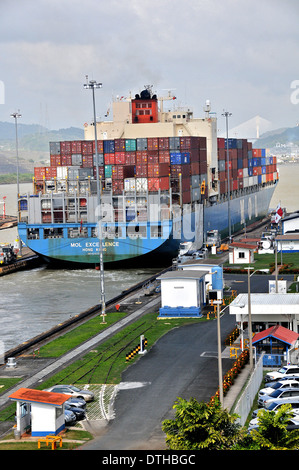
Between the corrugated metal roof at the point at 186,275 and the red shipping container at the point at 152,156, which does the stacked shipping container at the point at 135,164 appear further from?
the corrugated metal roof at the point at 186,275

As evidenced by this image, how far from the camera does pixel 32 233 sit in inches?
2751

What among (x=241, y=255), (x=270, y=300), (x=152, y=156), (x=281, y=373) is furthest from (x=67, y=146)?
(x=281, y=373)

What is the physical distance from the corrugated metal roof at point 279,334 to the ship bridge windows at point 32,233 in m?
38.8

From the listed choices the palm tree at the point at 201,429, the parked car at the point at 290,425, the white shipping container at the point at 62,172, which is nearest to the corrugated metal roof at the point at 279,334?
the parked car at the point at 290,425

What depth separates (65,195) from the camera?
70188mm

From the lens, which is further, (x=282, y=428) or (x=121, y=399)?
(x=121, y=399)

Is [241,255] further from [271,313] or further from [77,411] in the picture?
[77,411]

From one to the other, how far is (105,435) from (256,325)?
14.6m

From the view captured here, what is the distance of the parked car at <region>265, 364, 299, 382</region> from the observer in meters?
28.0

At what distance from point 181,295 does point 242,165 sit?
232 feet

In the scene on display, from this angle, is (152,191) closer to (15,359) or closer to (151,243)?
(151,243)

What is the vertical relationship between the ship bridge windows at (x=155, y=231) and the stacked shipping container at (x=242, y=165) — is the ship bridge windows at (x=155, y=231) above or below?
below

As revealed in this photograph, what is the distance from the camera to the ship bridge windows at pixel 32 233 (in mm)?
69312

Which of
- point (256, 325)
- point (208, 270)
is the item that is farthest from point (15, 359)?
point (208, 270)
